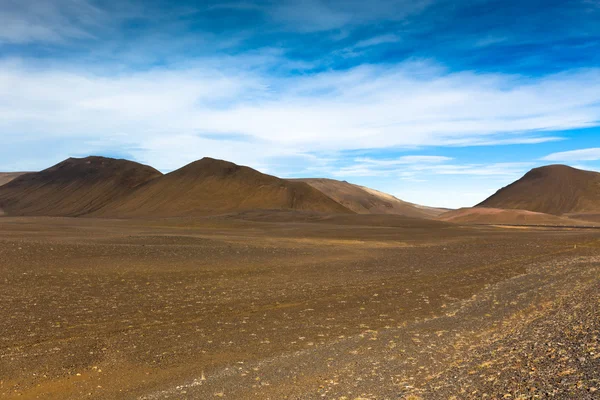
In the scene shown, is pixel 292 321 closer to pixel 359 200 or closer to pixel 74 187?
pixel 74 187

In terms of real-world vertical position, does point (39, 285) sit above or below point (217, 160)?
below

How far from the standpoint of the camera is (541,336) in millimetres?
9648

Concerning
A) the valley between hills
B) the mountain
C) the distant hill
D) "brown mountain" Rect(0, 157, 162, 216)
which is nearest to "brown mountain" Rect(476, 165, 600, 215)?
the mountain

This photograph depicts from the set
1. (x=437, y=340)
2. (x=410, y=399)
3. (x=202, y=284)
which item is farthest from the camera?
(x=202, y=284)

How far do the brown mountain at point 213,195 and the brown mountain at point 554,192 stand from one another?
7215 centimetres

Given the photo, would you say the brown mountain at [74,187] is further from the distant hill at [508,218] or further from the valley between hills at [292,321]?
the valley between hills at [292,321]

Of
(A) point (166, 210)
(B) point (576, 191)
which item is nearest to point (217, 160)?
(A) point (166, 210)

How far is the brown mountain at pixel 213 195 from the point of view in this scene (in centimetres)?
9831

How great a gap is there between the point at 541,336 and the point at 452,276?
455 inches

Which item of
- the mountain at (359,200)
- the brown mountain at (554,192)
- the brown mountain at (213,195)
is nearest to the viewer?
the brown mountain at (213,195)

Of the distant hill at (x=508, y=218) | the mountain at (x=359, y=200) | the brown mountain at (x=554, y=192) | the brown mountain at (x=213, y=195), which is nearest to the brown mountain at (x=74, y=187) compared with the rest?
the brown mountain at (x=213, y=195)

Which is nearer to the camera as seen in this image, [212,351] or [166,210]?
[212,351]

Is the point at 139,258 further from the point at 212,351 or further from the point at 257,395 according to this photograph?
the point at 257,395

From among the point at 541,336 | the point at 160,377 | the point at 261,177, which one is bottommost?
the point at 160,377
